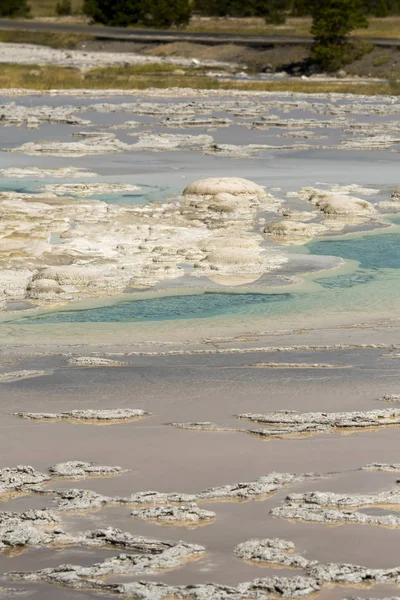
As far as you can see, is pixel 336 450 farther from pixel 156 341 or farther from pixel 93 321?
pixel 93 321

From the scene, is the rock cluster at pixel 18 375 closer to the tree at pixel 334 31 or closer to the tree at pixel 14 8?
the tree at pixel 334 31

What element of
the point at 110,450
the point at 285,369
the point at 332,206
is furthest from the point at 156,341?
the point at 332,206

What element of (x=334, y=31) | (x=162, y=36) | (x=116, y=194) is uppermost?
(x=334, y=31)

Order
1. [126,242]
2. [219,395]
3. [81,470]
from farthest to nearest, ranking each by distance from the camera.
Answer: [126,242]
[219,395]
[81,470]

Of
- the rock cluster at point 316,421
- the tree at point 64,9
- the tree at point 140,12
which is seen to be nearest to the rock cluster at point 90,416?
the rock cluster at point 316,421

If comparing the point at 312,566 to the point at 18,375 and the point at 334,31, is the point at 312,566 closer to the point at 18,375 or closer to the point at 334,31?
the point at 18,375

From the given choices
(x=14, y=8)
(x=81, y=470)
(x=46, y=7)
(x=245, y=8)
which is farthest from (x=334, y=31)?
(x=46, y=7)
